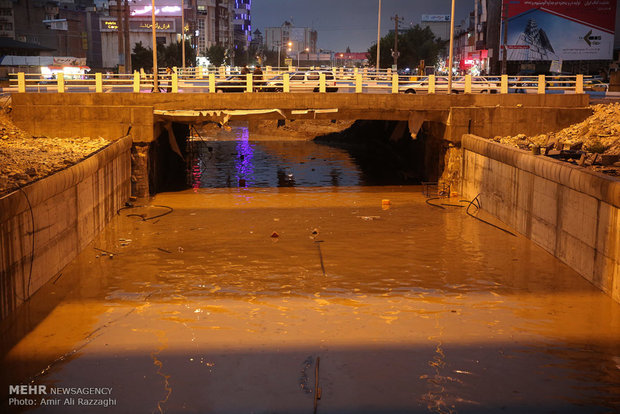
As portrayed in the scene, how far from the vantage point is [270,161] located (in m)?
44.8

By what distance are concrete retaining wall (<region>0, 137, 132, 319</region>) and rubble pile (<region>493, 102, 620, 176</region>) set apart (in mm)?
13933

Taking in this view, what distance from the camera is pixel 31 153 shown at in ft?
72.3

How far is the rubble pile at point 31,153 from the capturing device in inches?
671

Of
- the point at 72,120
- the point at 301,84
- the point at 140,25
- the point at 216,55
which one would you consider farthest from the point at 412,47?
the point at 72,120

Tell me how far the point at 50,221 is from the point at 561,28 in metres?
65.2

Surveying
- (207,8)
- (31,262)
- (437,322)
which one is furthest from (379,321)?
(207,8)

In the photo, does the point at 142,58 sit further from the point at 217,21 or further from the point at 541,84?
the point at 541,84

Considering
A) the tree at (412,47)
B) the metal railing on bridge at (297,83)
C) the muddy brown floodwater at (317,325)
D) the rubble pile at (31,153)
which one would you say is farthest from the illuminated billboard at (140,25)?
the muddy brown floodwater at (317,325)

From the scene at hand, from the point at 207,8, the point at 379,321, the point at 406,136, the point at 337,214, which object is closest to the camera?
A: the point at 379,321

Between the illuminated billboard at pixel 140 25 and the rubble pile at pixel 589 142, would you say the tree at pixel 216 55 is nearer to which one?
the illuminated billboard at pixel 140 25

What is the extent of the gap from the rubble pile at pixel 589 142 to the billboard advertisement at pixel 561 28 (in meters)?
43.4

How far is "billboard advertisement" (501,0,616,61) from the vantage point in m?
69.5

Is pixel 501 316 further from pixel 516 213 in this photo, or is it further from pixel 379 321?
pixel 516 213

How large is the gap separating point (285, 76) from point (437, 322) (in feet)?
59.8
